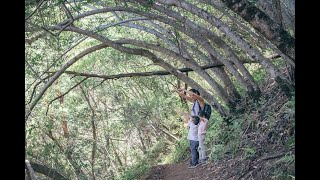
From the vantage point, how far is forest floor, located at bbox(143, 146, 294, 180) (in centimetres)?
794

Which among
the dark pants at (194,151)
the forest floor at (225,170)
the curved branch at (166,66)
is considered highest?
the curved branch at (166,66)

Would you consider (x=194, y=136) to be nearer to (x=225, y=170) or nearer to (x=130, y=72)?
(x=225, y=170)

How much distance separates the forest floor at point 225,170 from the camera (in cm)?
794

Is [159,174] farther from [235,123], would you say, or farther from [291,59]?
[291,59]

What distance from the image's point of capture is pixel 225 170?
9.90 m

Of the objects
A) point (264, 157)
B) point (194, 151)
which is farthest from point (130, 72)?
point (264, 157)

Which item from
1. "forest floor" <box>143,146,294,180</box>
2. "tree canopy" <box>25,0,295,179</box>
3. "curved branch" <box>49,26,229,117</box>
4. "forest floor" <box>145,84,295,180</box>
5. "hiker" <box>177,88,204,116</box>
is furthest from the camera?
"hiker" <box>177,88,204,116</box>

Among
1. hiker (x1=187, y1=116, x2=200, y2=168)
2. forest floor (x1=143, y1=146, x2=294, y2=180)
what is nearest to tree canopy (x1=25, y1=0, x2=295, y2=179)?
hiker (x1=187, y1=116, x2=200, y2=168)

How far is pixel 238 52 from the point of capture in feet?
50.1

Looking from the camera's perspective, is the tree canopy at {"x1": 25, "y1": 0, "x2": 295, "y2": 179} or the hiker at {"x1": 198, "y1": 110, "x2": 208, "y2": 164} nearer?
the tree canopy at {"x1": 25, "y1": 0, "x2": 295, "y2": 179}

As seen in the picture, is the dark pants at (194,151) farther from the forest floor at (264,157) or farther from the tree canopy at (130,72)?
the tree canopy at (130,72)

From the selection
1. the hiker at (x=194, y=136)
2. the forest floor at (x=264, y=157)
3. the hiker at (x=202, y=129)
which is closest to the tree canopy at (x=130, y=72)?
the forest floor at (x=264, y=157)

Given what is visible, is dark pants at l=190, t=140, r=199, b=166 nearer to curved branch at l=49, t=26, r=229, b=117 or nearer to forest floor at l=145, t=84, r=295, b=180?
forest floor at l=145, t=84, r=295, b=180
